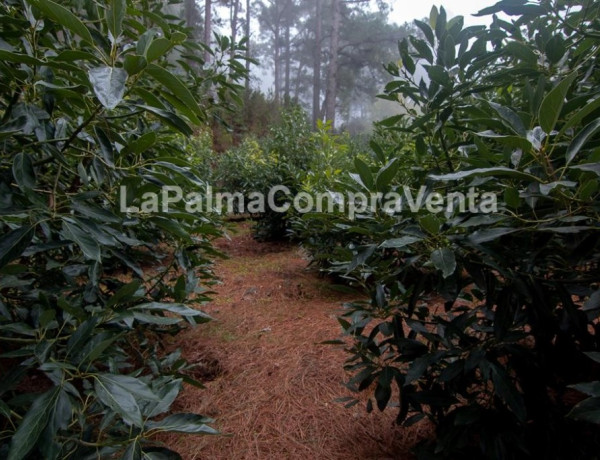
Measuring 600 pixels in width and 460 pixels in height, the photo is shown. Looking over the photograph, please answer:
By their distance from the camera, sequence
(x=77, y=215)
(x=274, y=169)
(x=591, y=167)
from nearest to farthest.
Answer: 1. (x=591, y=167)
2. (x=77, y=215)
3. (x=274, y=169)

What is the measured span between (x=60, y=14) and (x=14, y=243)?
1.49ft

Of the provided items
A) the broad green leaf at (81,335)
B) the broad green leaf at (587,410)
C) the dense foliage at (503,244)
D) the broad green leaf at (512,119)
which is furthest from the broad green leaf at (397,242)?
the broad green leaf at (81,335)

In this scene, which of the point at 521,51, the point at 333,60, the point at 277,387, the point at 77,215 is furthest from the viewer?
the point at 333,60

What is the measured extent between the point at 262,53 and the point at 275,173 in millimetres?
26106

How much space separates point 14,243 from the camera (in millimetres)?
709

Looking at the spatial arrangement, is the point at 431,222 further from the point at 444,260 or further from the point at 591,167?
the point at 591,167

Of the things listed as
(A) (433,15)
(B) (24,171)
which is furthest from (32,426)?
(A) (433,15)

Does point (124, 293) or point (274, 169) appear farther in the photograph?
point (274, 169)

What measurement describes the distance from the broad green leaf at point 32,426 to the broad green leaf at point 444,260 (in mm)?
828

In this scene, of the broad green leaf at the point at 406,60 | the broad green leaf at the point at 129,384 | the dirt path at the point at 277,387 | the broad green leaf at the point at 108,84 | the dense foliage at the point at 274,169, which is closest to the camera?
the broad green leaf at the point at 108,84

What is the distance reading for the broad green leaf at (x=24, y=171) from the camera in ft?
2.61

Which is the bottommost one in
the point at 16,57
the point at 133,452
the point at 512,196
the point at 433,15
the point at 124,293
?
the point at 133,452

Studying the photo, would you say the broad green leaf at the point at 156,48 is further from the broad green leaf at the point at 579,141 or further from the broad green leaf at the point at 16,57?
the broad green leaf at the point at 579,141

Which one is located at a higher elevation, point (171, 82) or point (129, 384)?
point (171, 82)
